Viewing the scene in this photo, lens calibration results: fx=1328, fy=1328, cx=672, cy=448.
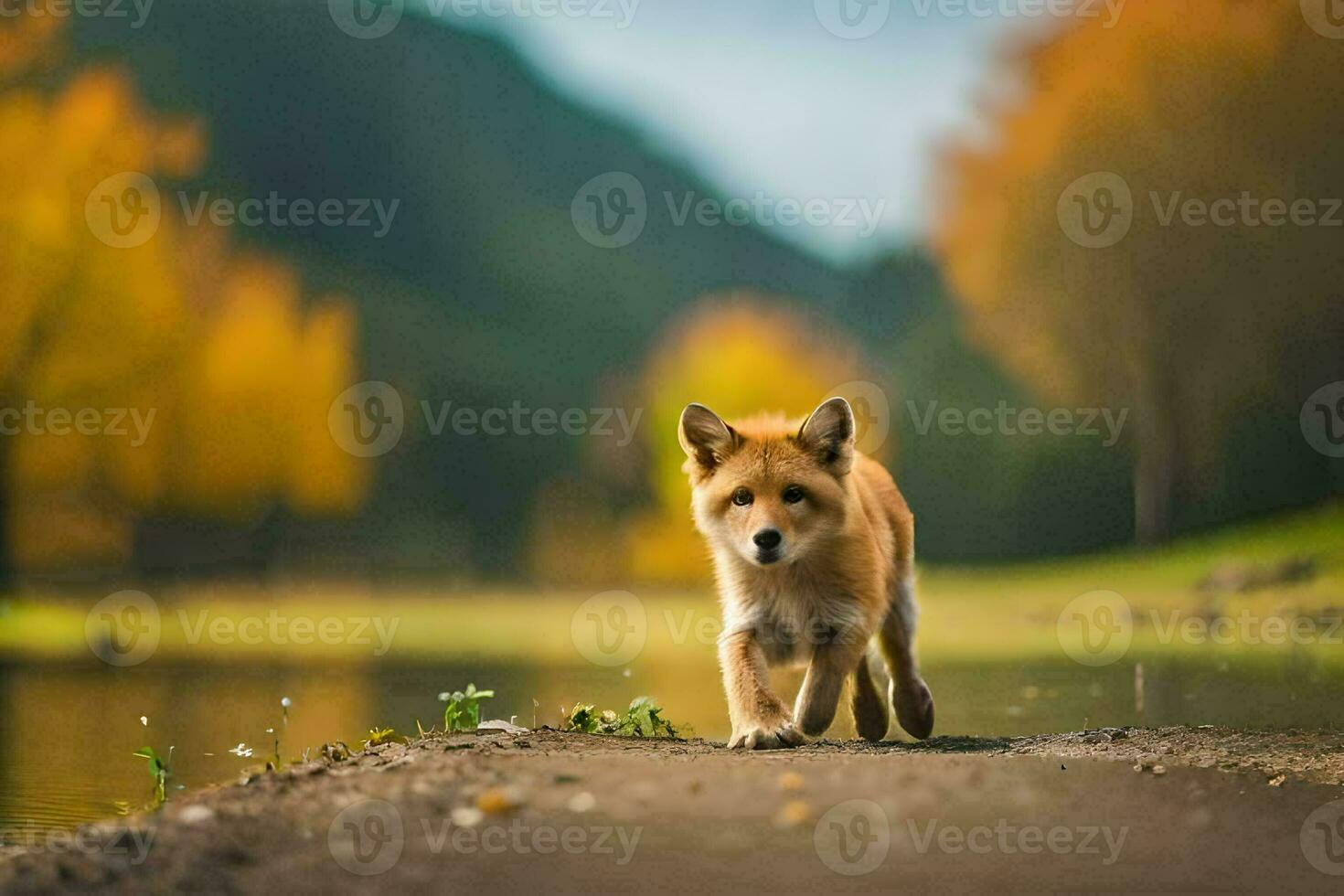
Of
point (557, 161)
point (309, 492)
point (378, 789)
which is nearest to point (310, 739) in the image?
point (378, 789)

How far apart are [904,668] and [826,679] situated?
148 cm

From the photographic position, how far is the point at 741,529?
697 cm

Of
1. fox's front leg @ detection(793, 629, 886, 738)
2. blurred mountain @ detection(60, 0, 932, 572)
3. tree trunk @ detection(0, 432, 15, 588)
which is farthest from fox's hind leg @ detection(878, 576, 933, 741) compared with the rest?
blurred mountain @ detection(60, 0, 932, 572)

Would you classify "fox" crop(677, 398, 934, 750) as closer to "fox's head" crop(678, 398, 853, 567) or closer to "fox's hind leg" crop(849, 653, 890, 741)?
"fox's head" crop(678, 398, 853, 567)

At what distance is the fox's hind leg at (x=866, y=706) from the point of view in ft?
26.5

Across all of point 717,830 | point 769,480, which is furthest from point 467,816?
point 769,480

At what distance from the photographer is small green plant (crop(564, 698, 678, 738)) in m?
7.30

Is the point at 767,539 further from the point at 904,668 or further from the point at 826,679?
the point at 904,668

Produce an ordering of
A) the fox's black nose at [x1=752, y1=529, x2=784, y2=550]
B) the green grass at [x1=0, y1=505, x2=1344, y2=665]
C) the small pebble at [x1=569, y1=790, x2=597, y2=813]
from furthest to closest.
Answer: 1. the green grass at [x1=0, y1=505, x2=1344, y2=665]
2. the fox's black nose at [x1=752, y1=529, x2=784, y2=550]
3. the small pebble at [x1=569, y1=790, x2=597, y2=813]

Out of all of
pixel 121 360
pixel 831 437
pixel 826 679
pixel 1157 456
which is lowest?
pixel 826 679

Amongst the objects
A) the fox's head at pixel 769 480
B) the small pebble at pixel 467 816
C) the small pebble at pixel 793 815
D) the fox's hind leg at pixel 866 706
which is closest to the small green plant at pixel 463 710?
the fox's head at pixel 769 480

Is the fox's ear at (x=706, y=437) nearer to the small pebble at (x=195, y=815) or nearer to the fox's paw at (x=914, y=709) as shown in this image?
the fox's paw at (x=914, y=709)

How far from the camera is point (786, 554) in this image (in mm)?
6793

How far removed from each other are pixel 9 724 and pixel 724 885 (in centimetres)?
784
